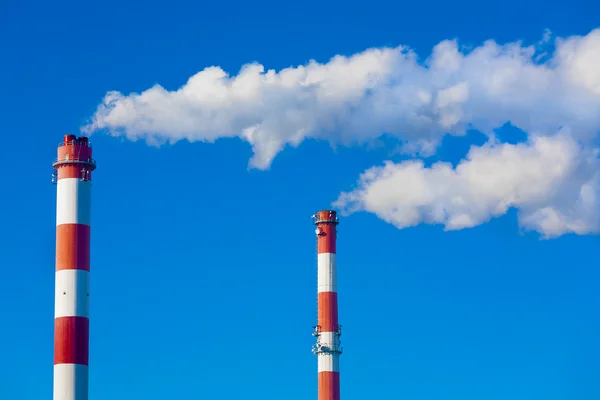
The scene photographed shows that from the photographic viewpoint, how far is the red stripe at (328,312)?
6819cm

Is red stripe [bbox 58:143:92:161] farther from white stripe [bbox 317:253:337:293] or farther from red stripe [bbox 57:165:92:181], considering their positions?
white stripe [bbox 317:253:337:293]

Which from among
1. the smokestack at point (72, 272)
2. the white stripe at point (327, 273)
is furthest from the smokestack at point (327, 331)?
the smokestack at point (72, 272)

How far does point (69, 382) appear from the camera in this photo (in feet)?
163

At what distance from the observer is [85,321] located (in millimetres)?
50688

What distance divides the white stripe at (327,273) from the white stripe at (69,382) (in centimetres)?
2177

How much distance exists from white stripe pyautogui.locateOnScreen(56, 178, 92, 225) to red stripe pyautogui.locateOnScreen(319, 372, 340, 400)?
2185 cm

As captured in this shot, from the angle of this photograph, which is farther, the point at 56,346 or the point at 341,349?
the point at 341,349

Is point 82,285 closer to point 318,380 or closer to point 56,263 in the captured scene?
point 56,263

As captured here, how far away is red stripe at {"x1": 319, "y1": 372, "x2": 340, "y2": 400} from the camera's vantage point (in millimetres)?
67562

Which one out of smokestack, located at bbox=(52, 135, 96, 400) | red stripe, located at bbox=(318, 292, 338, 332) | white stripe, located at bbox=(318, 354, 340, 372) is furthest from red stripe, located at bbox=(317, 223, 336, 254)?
smokestack, located at bbox=(52, 135, 96, 400)

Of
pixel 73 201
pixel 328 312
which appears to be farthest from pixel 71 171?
pixel 328 312

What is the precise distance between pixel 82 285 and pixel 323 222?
890 inches

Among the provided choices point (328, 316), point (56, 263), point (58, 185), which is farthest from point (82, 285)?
point (328, 316)

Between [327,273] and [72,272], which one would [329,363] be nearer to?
[327,273]
